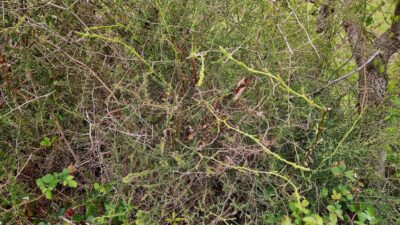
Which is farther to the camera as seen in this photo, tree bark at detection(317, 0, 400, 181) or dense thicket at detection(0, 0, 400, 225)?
tree bark at detection(317, 0, 400, 181)

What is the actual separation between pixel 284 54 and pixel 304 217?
26.0 inches

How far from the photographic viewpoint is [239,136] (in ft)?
5.84

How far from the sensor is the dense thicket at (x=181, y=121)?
70.0 inches

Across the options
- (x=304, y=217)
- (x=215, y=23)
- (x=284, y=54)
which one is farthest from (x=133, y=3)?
(x=304, y=217)

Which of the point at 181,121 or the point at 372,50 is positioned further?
the point at 372,50

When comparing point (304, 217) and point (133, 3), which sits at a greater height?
point (133, 3)

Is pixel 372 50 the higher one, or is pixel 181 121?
pixel 372 50

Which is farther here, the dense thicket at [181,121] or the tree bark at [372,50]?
the tree bark at [372,50]

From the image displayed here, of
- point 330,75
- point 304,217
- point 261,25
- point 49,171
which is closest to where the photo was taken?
point 304,217

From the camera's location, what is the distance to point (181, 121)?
1.80 meters

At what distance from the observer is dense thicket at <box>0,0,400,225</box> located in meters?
1.78

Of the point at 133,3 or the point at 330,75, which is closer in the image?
the point at 133,3

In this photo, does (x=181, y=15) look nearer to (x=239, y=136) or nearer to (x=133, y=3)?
(x=133, y=3)

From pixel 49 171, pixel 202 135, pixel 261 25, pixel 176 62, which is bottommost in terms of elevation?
pixel 49 171
